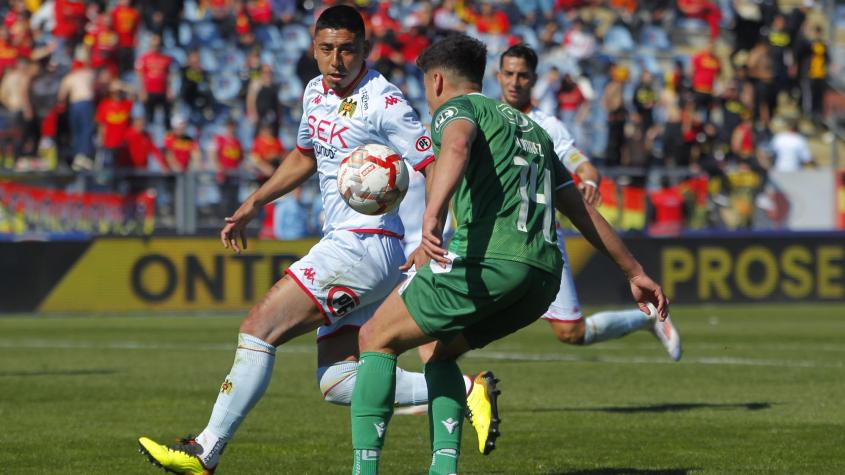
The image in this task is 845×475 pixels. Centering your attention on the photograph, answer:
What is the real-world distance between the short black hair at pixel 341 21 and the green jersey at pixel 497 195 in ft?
4.39

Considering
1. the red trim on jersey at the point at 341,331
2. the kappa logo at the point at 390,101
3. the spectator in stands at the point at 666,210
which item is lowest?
the spectator in stands at the point at 666,210

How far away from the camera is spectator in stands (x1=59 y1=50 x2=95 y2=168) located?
2220 cm

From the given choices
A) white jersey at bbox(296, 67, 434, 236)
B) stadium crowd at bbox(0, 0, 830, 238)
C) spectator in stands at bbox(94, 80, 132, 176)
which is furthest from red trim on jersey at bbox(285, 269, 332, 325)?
spectator in stands at bbox(94, 80, 132, 176)

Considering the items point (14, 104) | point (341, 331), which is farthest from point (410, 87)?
point (341, 331)

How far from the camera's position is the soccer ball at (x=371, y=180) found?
686 cm

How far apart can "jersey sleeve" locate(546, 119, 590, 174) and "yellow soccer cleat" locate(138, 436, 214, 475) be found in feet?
15.8

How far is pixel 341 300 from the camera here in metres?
7.29

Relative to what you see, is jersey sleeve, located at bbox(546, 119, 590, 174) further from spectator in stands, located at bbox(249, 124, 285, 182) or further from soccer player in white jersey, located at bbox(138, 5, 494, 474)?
spectator in stands, located at bbox(249, 124, 285, 182)

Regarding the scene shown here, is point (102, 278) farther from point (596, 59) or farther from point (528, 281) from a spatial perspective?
point (528, 281)

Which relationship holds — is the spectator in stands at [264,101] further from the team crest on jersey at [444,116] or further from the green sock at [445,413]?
the team crest on jersey at [444,116]

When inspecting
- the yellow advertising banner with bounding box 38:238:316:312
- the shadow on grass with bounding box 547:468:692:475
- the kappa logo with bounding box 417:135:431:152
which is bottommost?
the yellow advertising banner with bounding box 38:238:316:312

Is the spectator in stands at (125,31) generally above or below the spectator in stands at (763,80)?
above

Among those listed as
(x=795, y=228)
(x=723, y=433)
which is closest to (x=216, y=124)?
(x=795, y=228)

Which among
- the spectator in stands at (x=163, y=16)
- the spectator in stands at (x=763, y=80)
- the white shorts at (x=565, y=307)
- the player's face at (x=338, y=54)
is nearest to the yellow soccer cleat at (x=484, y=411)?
the player's face at (x=338, y=54)
